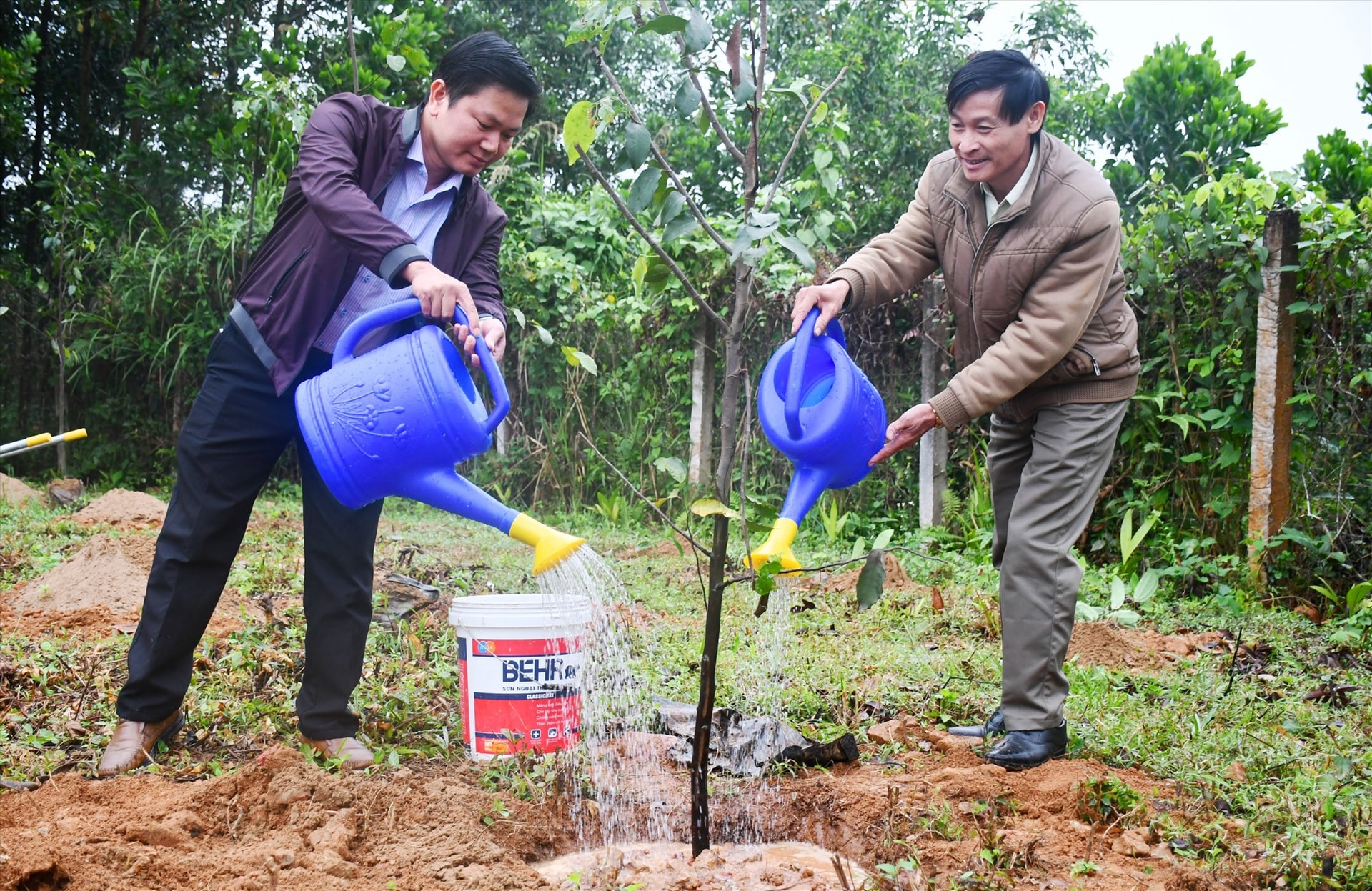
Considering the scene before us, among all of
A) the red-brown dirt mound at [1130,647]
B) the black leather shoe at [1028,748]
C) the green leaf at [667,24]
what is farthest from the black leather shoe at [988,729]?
the green leaf at [667,24]

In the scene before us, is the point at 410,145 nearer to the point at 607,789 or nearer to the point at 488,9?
the point at 607,789

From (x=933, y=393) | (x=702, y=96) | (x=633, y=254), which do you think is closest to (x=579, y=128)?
(x=702, y=96)

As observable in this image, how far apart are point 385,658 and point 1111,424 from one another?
208 centimetres

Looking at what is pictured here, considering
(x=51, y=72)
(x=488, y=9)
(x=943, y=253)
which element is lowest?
(x=943, y=253)

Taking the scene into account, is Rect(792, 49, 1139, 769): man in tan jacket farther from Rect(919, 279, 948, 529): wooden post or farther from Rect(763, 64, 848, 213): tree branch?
Rect(919, 279, 948, 529): wooden post

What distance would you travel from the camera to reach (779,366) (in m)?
2.05

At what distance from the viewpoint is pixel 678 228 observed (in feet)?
6.05

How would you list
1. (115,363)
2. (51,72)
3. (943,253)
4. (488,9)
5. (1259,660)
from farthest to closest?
(488,9) → (51,72) → (115,363) → (1259,660) → (943,253)

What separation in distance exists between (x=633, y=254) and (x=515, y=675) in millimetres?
5753

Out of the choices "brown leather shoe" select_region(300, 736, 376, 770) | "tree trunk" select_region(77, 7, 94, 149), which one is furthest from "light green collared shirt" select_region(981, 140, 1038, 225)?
"tree trunk" select_region(77, 7, 94, 149)

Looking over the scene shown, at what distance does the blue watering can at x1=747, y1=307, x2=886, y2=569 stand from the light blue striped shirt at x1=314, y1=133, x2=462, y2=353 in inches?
30.9

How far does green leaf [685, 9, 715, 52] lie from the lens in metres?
1.70

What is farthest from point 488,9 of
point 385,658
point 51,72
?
point 385,658

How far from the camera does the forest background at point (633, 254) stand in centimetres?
390
